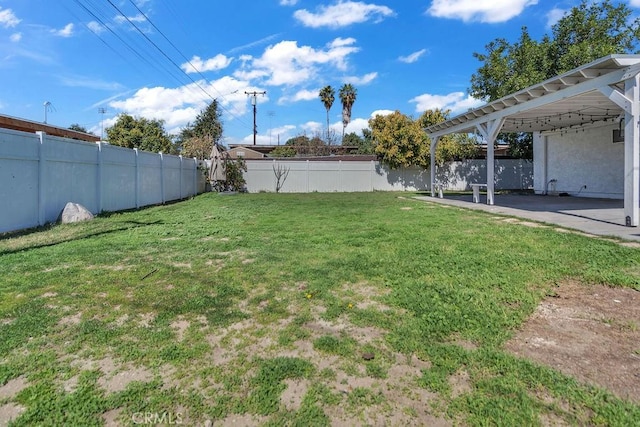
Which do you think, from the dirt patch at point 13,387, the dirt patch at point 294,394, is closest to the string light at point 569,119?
the dirt patch at point 294,394

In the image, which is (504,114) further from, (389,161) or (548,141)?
(389,161)

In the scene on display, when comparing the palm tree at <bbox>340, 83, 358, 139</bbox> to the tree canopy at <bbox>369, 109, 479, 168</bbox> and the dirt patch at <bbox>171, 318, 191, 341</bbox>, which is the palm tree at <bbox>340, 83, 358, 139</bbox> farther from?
the dirt patch at <bbox>171, 318, 191, 341</bbox>

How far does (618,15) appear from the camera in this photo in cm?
1873

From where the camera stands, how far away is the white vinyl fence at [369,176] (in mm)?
23422

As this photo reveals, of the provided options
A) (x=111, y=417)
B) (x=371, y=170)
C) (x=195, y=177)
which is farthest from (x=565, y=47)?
(x=111, y=417)

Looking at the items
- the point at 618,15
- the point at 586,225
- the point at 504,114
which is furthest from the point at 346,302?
the point at 618,15

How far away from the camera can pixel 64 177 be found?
943 centimetres

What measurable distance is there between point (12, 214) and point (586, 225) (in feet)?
37.8

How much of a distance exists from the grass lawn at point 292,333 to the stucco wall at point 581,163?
431 inches

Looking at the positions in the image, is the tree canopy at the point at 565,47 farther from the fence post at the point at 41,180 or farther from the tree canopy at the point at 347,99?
the tree canopy at the point at 347,99

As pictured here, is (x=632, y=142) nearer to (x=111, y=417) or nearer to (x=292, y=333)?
(x=292, y=333)

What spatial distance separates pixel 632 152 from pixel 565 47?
51.3 feet

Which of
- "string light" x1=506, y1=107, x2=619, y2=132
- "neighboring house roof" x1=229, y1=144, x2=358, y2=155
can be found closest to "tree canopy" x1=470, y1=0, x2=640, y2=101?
"string light" x1=506, y1=107, x2=619, y2=132

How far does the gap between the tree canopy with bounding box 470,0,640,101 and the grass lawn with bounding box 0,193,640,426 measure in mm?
16263
